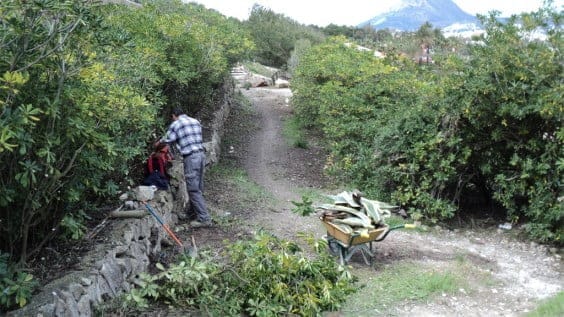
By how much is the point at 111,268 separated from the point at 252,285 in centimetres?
143

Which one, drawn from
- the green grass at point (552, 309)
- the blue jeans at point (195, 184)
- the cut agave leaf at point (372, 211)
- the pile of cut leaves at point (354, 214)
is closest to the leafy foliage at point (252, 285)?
the pile of cut leaves at point (354, 214)

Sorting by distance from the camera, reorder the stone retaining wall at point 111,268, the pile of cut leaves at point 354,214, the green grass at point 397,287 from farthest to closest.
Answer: the pile of cut leaves at point 354,214 < the green grass at point 397,287 < the stone retaining wall at point 111,268

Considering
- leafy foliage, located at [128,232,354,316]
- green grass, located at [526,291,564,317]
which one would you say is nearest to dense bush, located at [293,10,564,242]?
green grass, located at [526,291,564,317]

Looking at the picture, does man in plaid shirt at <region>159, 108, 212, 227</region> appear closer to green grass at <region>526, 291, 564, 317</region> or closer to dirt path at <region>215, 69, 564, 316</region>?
dirt path at <region>215, 69, 564, 316</region>

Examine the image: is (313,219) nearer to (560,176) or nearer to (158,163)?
(158,163)

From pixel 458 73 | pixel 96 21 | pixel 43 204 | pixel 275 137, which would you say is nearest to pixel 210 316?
pixel 43 204

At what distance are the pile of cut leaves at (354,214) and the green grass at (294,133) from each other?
336 inches

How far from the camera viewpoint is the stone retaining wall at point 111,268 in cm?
409

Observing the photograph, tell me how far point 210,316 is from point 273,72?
28.5 meters

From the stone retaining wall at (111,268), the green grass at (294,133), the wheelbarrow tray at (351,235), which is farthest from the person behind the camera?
the green grass at (294,133)

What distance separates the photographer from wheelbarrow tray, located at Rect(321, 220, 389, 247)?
664 cm

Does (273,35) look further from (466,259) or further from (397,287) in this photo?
(397,287)

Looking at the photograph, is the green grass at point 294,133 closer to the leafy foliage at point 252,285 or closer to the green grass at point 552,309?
the leafy foliage at point 252,285

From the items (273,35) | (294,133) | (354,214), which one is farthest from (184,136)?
(273,35)
